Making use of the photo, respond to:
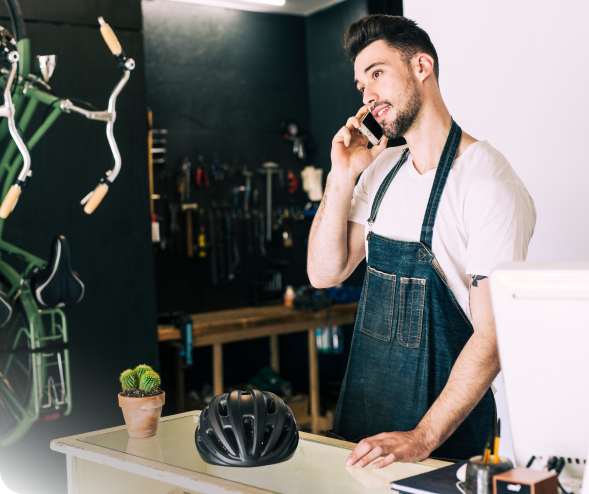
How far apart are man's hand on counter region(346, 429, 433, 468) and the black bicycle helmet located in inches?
6.5

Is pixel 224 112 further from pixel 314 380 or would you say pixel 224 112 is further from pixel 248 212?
Answer: pixel 314 380

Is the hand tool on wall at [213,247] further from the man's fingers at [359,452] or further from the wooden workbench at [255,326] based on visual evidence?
the man's fingers at [359,452]

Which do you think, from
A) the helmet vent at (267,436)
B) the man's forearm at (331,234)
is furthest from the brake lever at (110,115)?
the helmet vent at (267,436)

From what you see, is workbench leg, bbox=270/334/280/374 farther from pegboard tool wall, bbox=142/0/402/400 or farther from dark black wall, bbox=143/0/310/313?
dark black wall, bbox=143/0/310/313

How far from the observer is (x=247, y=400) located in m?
1.54

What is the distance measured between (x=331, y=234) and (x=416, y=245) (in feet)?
0.99

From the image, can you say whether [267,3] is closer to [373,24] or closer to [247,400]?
[373,24]

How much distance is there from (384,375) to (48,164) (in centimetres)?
212

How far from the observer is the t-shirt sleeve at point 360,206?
220 cm

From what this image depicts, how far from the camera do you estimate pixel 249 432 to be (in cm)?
150

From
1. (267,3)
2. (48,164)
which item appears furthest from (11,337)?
(267,3)

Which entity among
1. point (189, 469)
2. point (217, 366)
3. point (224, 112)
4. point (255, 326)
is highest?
point (224, 112)

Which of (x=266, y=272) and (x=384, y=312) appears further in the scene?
(x=266, y=272)

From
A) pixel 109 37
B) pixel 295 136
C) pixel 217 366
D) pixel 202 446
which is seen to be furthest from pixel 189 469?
pixel 295 136
